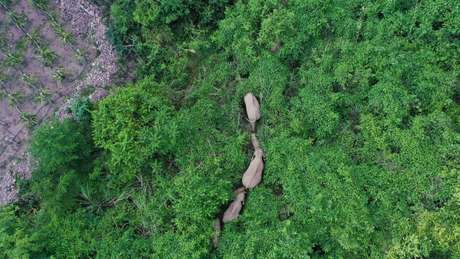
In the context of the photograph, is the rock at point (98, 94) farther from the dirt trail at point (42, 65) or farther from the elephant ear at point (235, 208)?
the elephant ear at point (235, 208)

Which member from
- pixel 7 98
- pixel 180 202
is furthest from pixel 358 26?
pixel 7 98

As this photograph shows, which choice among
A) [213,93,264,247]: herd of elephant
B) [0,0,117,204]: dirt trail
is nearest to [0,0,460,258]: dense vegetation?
[213,93,264,247]: herd of elephant

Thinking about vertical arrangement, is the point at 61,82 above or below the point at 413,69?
above

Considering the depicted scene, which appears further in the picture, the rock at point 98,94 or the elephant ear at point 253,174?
the rock at point 98,94

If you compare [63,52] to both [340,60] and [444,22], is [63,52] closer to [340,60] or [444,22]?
[340,60]

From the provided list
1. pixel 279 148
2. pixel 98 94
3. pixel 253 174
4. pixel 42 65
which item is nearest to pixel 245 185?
pixel 253 174

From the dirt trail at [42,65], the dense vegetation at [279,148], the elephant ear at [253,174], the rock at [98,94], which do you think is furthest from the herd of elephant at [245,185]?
the dirt trail at [42,65]

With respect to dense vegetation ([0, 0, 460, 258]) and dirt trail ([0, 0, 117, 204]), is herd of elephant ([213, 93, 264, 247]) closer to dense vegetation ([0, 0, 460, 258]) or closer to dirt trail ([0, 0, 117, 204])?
dense vegetation ([0, 0, 460, 258])
